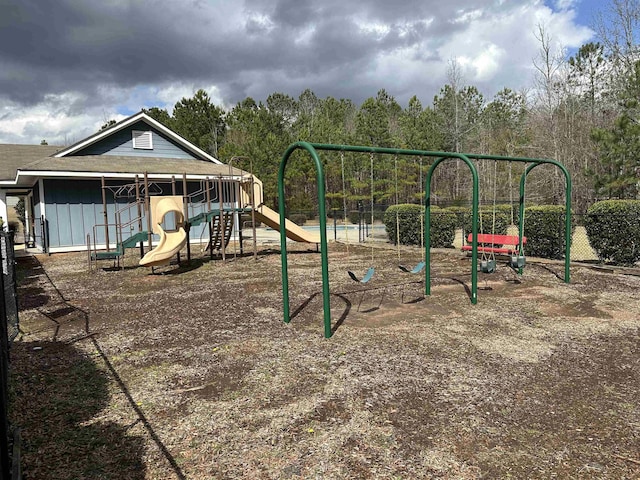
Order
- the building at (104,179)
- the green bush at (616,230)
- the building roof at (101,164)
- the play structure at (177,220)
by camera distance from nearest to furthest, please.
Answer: the green bush at (616,230), the play structure at (177,220), the building roof at (101,164), the building at (104,179)

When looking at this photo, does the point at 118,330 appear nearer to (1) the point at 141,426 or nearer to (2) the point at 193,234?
(1) the point at 141,426

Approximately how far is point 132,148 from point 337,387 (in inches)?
678

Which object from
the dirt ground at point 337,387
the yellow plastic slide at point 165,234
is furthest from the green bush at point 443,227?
the yellow plastic slide at point 165,234

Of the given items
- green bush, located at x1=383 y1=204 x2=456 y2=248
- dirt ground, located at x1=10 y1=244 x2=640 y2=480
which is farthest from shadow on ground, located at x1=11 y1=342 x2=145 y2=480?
green bush, located at x1=383 y1=204 x2=456 y2=248

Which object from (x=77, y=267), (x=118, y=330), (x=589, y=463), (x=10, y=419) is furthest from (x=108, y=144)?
(x=589, y=463)

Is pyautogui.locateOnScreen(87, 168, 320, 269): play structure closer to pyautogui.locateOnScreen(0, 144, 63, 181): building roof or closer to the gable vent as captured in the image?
the gable vent

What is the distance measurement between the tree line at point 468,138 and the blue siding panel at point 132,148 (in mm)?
3287

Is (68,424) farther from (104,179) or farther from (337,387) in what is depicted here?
(104,179)

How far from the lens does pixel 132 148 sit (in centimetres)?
1820

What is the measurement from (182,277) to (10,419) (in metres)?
7.16

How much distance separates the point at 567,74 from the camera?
2536 cm

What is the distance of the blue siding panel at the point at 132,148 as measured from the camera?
17484mm

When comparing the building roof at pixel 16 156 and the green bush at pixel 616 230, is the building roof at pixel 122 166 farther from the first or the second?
the green bush at pixel 616 230

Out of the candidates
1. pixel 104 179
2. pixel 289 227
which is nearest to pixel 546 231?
pixel 289 227
